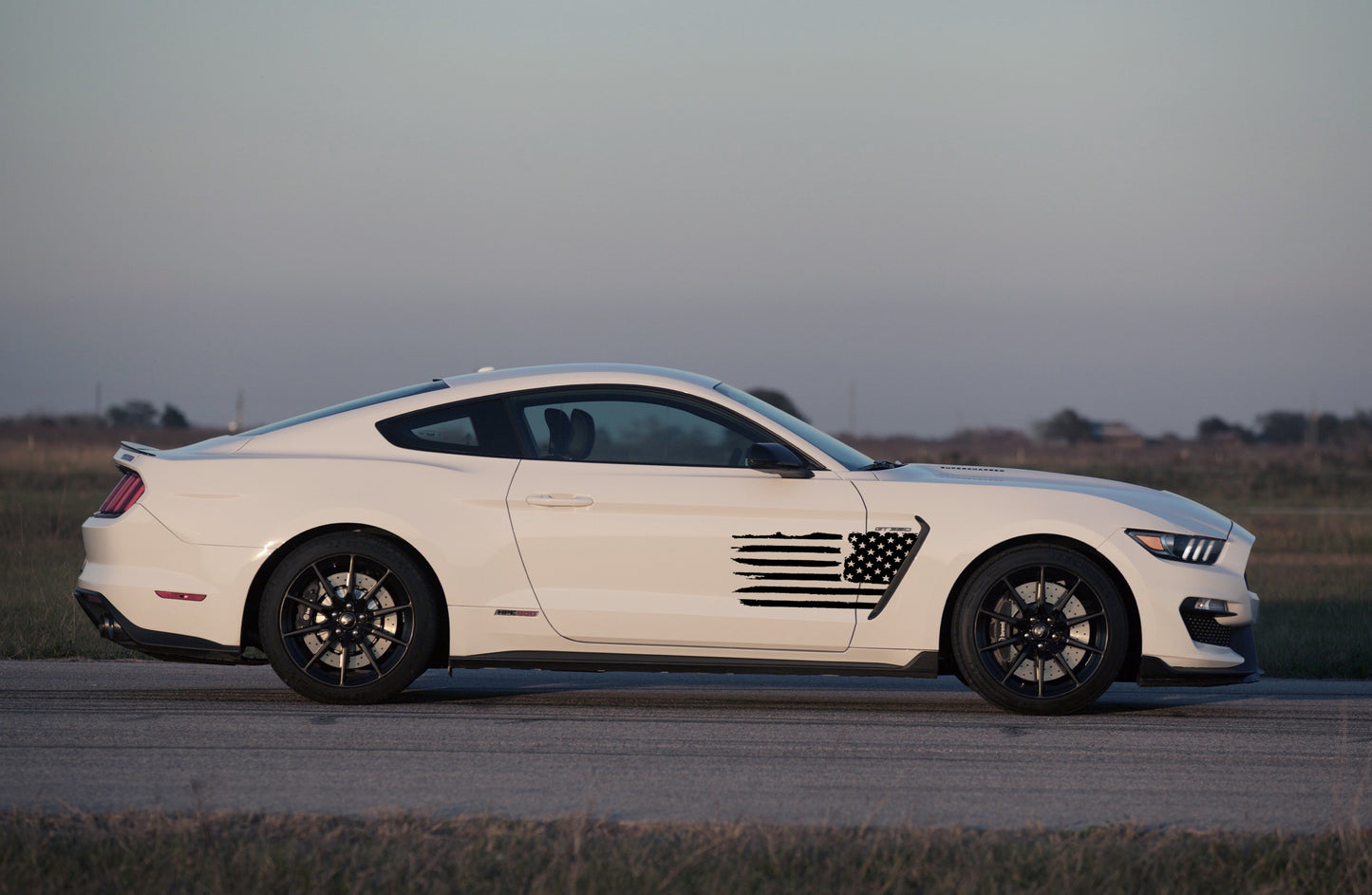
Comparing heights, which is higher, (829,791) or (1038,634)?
(1038,634)

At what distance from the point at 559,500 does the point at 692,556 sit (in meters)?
0.68

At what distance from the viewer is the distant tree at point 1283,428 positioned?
87938 millimetres

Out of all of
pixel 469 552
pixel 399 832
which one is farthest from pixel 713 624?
pixel 399 832

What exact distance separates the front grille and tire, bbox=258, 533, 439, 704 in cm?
352

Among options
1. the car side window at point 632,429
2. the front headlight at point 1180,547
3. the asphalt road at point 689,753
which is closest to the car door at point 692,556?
the car side window at point 632,429

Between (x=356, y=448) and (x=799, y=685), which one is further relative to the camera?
(x=799, y=685)

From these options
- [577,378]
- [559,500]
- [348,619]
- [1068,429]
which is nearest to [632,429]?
[577,378]

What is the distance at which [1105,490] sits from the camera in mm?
6809

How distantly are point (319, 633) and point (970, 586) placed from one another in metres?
3.07

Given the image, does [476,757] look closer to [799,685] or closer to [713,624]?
[713,624]

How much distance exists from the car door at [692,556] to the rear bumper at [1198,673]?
4.56 ft

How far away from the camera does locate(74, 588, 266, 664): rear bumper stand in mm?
6559

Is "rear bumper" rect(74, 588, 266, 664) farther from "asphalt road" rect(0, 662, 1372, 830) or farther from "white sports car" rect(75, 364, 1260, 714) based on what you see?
"asphalt road" rect(0, 662, 1372, 830)

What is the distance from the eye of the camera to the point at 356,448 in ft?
22.2
